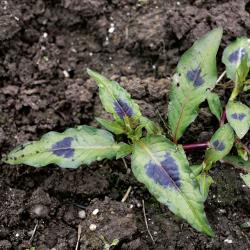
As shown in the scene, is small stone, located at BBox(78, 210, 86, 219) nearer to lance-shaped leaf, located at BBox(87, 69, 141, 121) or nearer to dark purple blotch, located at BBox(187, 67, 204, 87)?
lance-shaped leaf, located at BBox(87, 69, 141, 121)

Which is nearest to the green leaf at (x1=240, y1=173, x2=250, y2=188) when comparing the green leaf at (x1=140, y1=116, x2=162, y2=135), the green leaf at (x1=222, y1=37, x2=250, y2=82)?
the green leaf at (x1=140, y1=116, x2=162, y2=135)

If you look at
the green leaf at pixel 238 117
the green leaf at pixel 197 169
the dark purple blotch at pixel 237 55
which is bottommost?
the green leaf at pixel 197 169

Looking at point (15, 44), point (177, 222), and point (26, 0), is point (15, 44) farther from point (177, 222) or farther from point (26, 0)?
point (177, 222)

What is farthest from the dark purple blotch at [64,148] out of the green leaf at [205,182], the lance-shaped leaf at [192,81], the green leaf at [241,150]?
the green leaf at [241,150]

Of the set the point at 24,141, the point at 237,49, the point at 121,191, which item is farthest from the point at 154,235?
the point at 237,49

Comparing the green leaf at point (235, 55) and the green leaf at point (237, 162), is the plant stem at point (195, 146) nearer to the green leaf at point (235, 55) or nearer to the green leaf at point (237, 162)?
the green leaf at point (237, 162)

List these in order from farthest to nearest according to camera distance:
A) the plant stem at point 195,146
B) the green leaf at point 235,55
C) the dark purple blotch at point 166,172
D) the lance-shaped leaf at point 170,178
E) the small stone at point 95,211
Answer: the green leaf at point 235,55
the plant stem at point 195,146
the small stone at point 95,211
the dark purple blotch at point 166,172
the lance-shaped leaf at point 170,178
